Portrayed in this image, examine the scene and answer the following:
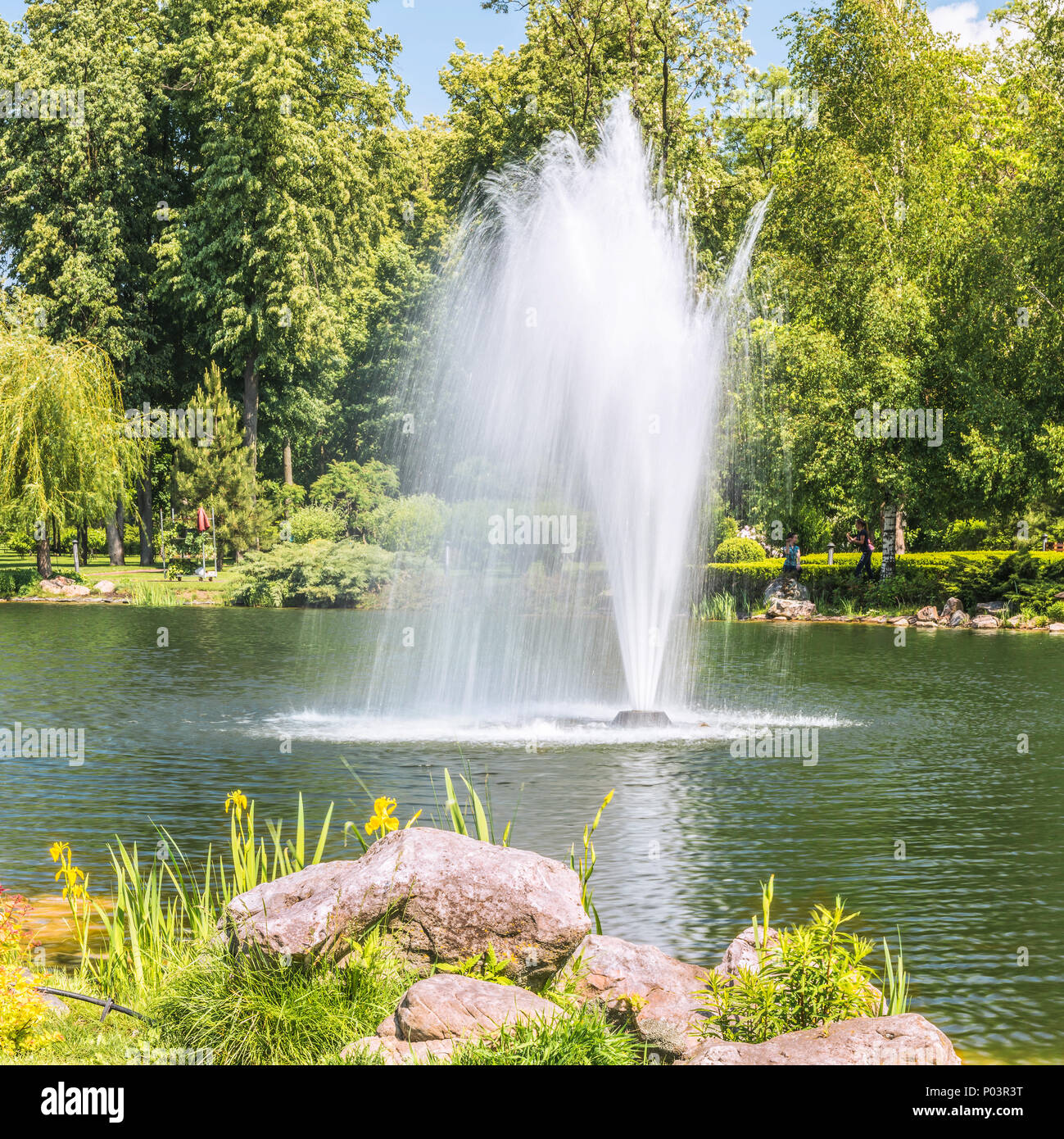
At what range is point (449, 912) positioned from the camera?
22.0 ft

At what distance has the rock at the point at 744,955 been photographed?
680 centimetres

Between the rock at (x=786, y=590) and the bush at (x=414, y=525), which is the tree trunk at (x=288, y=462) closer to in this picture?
the bush at (x=414, y=525)

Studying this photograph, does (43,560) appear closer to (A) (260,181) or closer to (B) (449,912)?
(A) (260,181)

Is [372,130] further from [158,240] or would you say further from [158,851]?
[158,851]

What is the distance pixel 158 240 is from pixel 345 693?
4036 cm

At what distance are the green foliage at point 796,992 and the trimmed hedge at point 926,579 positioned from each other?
3161 centimetres

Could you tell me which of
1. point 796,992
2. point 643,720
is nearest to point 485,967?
point 796,992

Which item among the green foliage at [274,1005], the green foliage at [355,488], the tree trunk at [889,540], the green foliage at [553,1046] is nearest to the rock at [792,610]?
the tree trunk at [889,540]

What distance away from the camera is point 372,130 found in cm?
6144

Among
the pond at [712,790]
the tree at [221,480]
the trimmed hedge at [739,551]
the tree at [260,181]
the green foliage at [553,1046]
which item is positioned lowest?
the pond at [712,790]

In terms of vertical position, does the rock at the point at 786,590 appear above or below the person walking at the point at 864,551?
below

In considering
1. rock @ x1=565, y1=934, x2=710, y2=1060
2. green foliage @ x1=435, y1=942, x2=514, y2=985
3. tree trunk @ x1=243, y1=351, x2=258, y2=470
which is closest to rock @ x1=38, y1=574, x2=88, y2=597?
tree trunk @ x1=243, y1=351, x2=258, y2=470

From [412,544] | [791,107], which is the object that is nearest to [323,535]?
[412,544]

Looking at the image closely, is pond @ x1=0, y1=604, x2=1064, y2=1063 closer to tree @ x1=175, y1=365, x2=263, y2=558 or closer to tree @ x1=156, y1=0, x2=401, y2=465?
tree @ x1=175, y1=365, x2=263, y2=558
